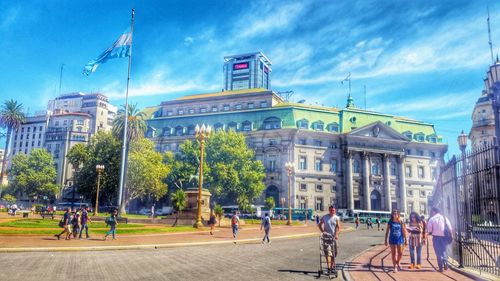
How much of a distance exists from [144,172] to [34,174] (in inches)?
1436

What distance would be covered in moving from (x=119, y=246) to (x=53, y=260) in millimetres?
4530

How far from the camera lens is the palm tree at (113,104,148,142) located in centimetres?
5797

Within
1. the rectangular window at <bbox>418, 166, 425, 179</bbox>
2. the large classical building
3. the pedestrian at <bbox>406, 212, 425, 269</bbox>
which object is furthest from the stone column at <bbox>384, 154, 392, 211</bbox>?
the pedestrian at <bbox>406, 212, 425, 269</bbox>

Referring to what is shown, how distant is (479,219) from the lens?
1157 centimetres

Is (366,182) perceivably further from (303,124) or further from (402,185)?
(303,124)

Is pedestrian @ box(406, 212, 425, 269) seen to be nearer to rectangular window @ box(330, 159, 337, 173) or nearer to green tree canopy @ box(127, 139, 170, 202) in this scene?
green tree canopy @ box(127, 139, 170, 202)

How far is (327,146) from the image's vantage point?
251 ft

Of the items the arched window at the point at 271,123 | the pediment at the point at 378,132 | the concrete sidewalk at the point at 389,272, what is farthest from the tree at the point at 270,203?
the concrete sidewalk at the point at 389,272

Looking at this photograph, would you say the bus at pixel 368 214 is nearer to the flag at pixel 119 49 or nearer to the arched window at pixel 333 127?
the arched window at pixel 333 127

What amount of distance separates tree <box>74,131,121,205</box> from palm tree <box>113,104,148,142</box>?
185 inches

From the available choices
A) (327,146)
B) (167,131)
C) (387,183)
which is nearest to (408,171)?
(387,183)

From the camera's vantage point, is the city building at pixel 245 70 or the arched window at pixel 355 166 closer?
the arched window at pixel 355 166

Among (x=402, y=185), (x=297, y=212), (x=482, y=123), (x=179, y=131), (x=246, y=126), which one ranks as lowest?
(x=297, y=212)

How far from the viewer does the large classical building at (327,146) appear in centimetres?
7344
